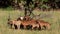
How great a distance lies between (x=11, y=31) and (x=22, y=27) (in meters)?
1.16

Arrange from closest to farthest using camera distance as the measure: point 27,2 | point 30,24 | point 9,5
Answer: point 30,24, point 27,2, point 9,5

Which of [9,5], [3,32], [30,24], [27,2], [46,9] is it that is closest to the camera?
[3,32]

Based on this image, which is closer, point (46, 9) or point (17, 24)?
point (17, 24)

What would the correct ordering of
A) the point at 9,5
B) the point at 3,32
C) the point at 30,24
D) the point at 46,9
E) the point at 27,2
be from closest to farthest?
the point at 3,32 → the point at 30,24 → the point at 27,2 → the point at 46,9 → the point at 9,5

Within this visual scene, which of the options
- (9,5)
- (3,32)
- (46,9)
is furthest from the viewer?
(9,5)

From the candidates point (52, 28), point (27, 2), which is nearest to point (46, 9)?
point (27, 2)

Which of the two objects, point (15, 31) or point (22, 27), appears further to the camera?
point (22, 27)

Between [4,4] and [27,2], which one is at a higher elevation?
[27,2]

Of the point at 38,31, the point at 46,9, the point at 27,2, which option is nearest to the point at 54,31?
the point at 38,31

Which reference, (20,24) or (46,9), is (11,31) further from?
(46,9)

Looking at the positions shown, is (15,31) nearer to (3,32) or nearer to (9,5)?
(3,32)

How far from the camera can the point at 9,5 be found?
29844mm

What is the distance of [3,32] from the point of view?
12.5m

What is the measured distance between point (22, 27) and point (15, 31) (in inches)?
42.4
